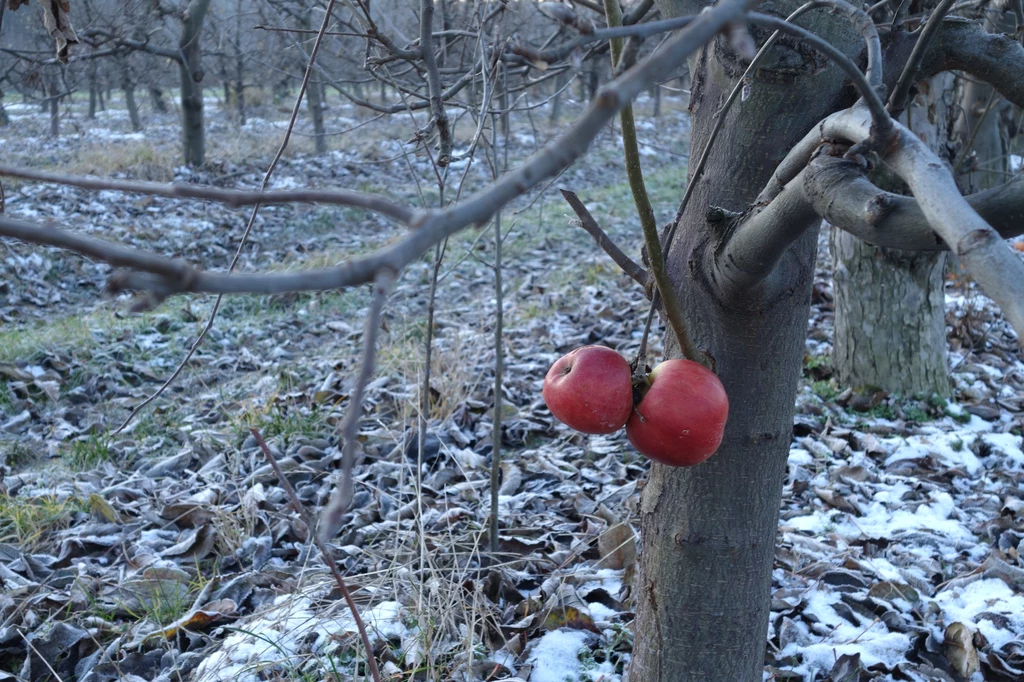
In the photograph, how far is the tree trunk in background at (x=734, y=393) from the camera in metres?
1.48

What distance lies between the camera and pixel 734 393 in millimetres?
→ 1533

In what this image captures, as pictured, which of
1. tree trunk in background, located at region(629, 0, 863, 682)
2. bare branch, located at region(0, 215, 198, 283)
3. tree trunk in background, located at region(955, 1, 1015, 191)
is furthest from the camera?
tree trunk in background, located at region(955, 1, 1015, 191)

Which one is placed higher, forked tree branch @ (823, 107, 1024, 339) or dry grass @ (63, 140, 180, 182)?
dry grass @ (63, 140, 180, 182)

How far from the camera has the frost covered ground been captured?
7.64 ft

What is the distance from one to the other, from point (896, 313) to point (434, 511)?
2590 millimetres

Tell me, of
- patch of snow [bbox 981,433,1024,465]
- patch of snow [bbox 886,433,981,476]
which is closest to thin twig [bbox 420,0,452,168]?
patch of snow [bbox 886,433,981,476]

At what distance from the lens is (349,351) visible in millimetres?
5262

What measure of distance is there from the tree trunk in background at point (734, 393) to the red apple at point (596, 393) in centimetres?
33

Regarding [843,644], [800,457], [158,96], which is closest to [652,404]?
[843,644]

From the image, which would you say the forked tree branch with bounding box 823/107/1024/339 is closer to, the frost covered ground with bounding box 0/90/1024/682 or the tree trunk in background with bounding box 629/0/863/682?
the tree trunk in background with bounding box 629/0/863/682

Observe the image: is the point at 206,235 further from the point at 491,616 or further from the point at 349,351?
the point at 491,616

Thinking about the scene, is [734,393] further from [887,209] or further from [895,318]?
[895,318]

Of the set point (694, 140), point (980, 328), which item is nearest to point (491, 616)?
point (694, 140)

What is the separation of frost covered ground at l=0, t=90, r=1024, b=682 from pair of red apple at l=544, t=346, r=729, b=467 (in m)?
1.00
